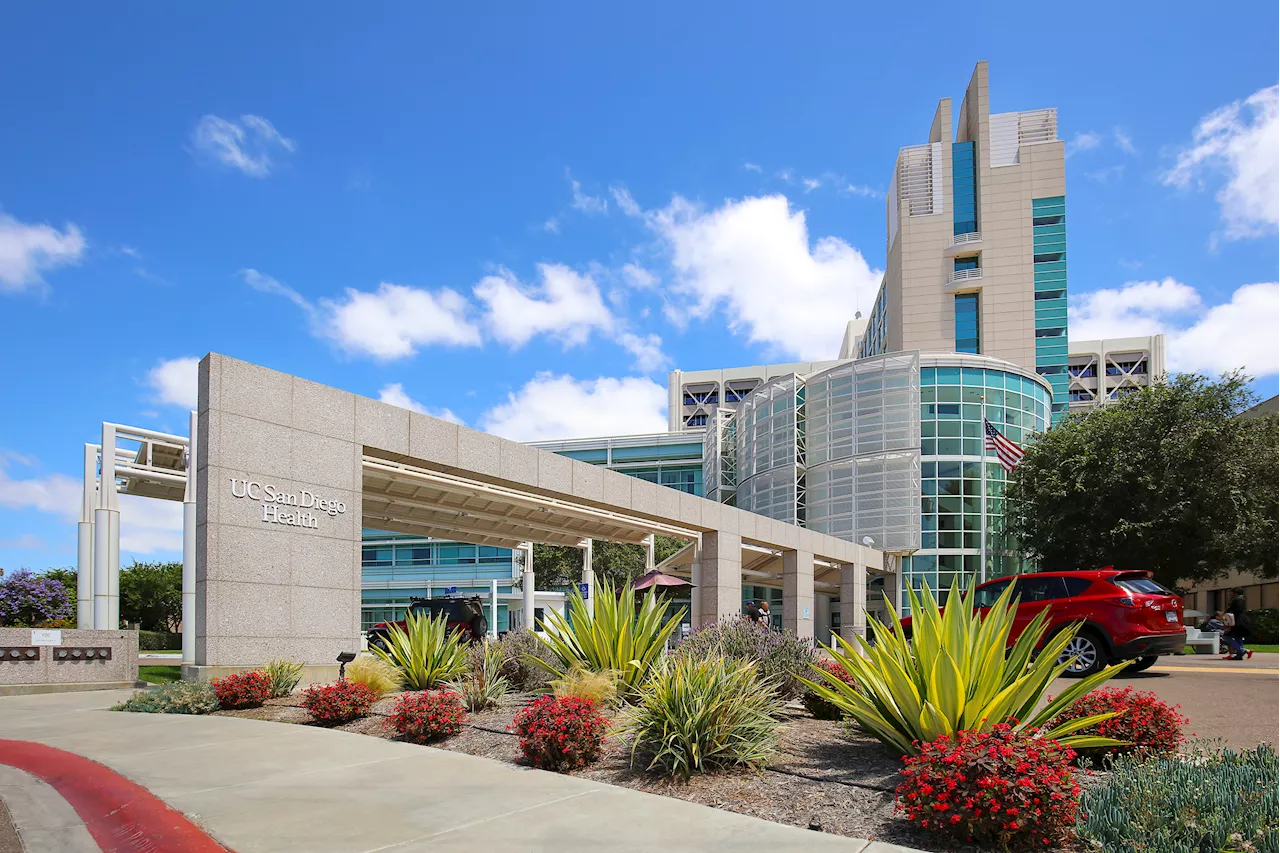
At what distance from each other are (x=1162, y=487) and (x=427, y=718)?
34.9 meters

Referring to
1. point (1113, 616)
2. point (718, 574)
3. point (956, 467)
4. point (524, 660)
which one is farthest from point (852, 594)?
point (524, 660)

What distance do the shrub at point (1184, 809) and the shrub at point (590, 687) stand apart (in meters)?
4.39

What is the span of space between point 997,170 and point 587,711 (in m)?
74.9

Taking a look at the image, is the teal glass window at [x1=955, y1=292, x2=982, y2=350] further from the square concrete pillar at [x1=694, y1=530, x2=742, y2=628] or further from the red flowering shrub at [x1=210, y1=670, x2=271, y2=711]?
the red flowering shrub at [x1=210, y1=670, x2=271, y2=711]

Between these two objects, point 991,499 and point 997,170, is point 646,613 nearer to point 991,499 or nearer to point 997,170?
point 991,499

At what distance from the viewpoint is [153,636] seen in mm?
35094

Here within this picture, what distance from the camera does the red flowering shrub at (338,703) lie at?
9461 mm

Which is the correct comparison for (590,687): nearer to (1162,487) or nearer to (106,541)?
(106,541)

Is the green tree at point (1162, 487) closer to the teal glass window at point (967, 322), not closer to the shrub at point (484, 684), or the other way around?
the shrub at point (484, 684)

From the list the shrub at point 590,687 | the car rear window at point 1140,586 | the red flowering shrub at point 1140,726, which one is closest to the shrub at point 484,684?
the shrub at point 590,687

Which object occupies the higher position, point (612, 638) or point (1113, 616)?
point (612, 638)

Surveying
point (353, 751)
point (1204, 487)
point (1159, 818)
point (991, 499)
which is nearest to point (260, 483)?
point (353, 751)

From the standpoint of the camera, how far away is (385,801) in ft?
20.0

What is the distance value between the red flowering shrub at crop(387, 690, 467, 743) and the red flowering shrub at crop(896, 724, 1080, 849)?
4.58 meters
